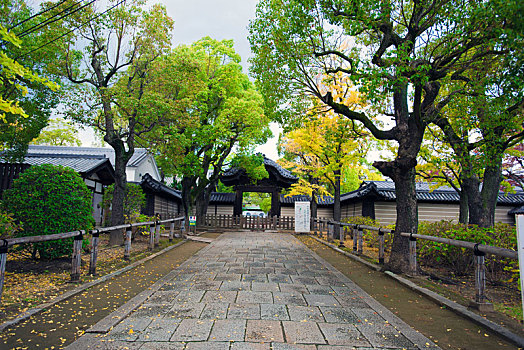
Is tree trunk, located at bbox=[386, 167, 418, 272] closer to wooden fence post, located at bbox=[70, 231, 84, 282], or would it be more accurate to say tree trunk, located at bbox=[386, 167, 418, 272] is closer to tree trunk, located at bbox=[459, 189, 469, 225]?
tree trunk, located at bbox=[459, 189, 469, 225]

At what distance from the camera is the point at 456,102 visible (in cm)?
852

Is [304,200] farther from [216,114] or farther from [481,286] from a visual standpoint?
→ [481,286]

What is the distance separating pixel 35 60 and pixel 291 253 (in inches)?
454

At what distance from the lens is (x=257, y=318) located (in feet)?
13.4

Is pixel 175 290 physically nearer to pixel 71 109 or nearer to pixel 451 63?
pixel 451 63

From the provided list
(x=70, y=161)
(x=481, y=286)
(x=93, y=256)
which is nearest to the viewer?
(x=481, y=286)

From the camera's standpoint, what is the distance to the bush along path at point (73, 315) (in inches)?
132

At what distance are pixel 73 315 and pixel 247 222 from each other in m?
18.8

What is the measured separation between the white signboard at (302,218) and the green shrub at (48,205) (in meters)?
13.7

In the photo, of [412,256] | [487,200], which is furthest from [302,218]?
[412,256]

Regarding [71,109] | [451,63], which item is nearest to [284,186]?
[71,109]

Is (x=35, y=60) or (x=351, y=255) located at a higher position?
(x=35, y=60)

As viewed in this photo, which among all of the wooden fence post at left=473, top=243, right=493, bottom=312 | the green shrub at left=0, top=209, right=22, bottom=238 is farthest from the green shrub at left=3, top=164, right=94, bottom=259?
the wooden fence post at left=473, top=243, right=493, bottom=312

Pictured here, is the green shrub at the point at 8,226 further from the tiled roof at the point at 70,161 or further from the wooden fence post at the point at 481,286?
the wooden fence post at the point at 481,286
